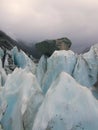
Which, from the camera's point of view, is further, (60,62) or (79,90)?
(60,62)

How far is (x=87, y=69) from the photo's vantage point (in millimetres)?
18422

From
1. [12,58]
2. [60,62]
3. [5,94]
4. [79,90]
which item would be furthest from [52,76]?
[12,58]

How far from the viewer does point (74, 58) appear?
62.5ft

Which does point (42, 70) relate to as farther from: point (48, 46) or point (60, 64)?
point (48, 46)

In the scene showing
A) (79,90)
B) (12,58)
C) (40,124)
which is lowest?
(12,58)

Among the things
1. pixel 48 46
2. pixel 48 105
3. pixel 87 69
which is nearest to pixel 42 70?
pixel 87 69

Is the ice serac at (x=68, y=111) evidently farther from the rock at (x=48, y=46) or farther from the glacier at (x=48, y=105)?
the rock at (x=48, y=46)

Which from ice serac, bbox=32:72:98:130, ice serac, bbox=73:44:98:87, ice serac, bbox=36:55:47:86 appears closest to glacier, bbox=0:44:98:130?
ice serac, bbox=32:72:98:130

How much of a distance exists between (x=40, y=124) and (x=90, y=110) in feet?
3.20

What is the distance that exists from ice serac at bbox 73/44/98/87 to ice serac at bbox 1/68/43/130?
7968mm

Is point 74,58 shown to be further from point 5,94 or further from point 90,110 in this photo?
point 90,110

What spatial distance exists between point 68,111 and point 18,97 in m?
2.08

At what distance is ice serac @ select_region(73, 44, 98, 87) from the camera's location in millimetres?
17958

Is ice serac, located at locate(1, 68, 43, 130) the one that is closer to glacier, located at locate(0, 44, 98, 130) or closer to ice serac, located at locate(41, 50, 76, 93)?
glacier, located at locate(0, 44, 98, 130)
